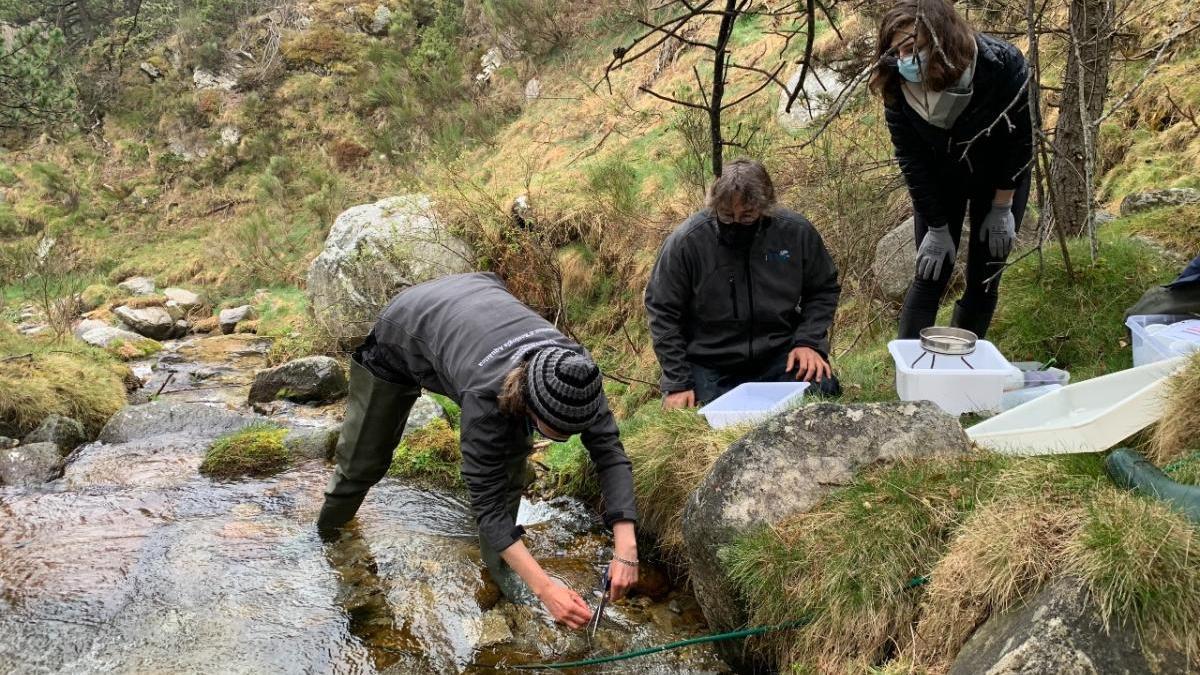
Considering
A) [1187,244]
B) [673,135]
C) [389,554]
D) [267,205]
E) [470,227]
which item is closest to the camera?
[389,554]

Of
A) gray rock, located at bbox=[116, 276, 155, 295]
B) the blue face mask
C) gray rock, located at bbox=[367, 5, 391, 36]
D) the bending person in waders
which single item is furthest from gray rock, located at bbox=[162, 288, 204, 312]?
Result: the blue face mask

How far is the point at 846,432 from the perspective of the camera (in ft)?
9.41

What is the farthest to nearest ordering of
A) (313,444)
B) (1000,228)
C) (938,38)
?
(313,444) < (1000,228) < (938,38)

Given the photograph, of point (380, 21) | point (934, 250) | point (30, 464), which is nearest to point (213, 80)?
point (380, 21)

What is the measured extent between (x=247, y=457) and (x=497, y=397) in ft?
11.8

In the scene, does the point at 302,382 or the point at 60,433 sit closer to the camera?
the point at 60,433

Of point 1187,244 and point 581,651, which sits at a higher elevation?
point 1187,244

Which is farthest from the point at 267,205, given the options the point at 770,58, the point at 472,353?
the point at 472,353

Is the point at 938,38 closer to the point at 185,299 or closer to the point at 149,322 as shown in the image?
the point at 149,322

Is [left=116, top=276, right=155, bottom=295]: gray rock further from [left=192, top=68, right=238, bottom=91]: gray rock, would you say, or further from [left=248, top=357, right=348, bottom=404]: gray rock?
[left=248, top=357, right=348, bottom=404]: gray rock

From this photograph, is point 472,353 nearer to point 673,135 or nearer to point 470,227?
point 470,227

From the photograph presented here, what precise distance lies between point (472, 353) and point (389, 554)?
167cm

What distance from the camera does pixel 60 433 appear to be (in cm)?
638

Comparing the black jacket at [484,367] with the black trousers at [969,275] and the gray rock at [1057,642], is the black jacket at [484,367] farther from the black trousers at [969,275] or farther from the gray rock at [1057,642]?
the black trousers at [969,275]
